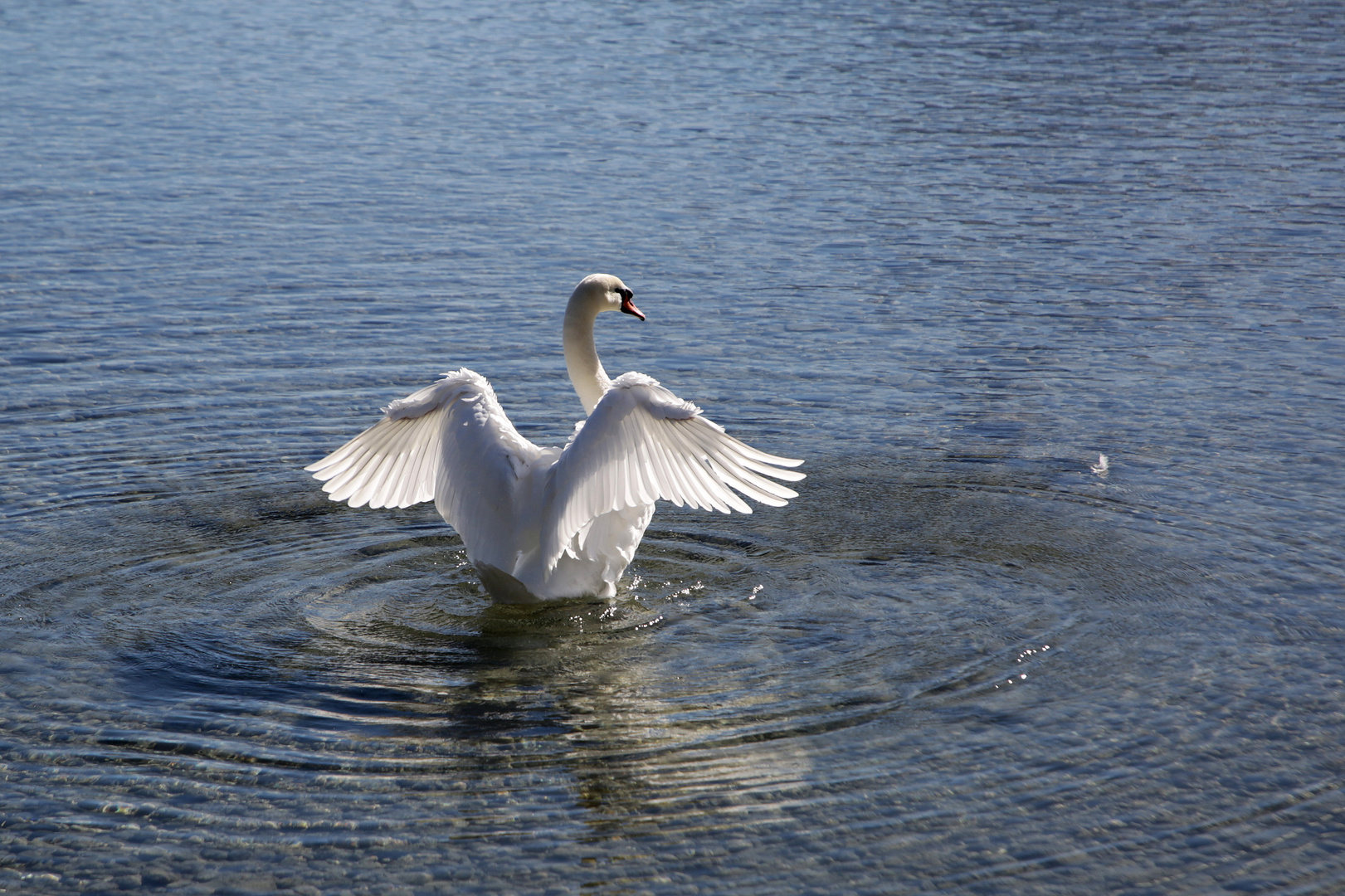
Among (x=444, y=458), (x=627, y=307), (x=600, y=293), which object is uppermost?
(x=600, y=293)

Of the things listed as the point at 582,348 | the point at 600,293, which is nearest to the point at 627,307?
the point at 600,293

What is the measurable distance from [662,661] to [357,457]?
2.30 metres

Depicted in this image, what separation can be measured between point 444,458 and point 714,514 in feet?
6.19

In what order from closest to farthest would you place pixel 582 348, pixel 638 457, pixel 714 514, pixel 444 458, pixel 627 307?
1. pixel 638 457
2. pixel 444 458
3. pixel 582 348
4. pixel 627 307
5. pixel 714 514

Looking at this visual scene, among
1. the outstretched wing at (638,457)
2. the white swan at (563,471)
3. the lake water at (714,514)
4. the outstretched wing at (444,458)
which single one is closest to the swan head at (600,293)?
the white swan at (563,471)

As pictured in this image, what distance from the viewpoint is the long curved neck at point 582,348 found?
326 inches

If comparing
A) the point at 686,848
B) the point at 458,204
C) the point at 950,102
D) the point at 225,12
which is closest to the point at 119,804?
the point at 686,848

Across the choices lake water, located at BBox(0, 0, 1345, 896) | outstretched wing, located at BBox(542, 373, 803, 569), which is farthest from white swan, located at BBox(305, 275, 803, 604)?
lake water, located at BBox(0, 0, 1345, 896)

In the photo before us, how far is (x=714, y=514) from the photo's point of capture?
8.91m

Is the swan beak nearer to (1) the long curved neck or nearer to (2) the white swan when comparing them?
(2) the white swan

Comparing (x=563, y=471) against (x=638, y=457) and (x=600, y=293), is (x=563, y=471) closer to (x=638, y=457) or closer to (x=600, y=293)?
(x=638, y=457)

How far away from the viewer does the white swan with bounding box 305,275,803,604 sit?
7.02 m

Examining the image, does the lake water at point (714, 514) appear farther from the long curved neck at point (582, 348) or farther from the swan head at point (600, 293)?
the swan head at point (600, 293)

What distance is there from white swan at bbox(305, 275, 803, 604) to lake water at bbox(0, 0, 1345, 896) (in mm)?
362
